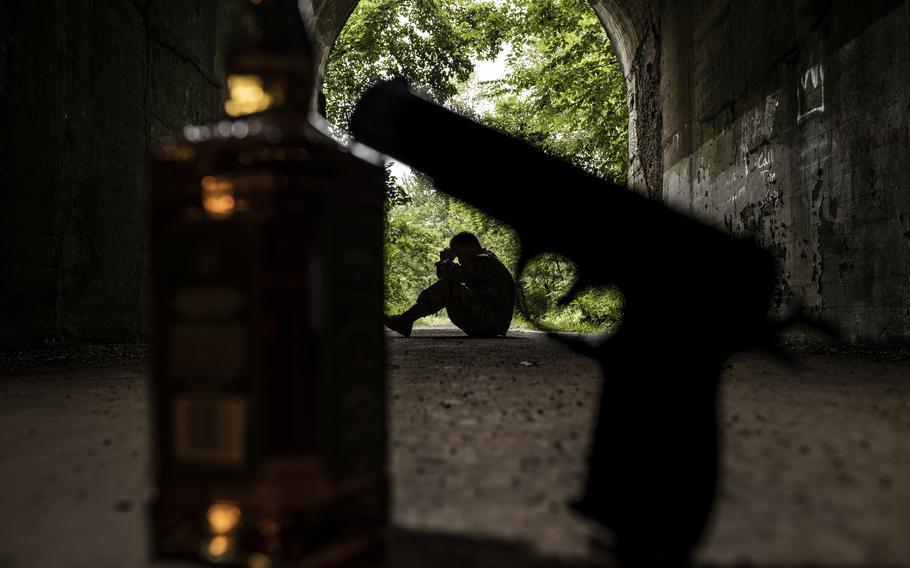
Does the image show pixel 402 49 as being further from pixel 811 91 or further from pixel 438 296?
pixel 811 91

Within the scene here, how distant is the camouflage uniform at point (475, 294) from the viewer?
364 inches

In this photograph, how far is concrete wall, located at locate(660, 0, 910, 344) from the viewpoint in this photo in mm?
5922

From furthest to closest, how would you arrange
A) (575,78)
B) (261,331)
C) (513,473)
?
(575,78) < (513,473) < (261,331)

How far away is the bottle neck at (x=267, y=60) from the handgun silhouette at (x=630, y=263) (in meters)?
0.67

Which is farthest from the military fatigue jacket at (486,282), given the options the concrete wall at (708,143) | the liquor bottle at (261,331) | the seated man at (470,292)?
the liquor bottle at (261,331)

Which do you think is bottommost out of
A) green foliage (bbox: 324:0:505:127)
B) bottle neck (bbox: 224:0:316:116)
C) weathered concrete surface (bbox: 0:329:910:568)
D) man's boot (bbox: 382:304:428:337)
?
weathered concrete surface (bbox: 0:329:910:568)

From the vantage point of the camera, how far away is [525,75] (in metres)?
17.5

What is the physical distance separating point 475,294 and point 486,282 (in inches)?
11.5

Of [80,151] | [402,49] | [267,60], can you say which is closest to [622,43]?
[402,49]

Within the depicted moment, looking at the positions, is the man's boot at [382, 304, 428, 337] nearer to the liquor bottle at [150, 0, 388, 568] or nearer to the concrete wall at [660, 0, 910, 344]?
the concrete wall at [660, 0, 910, 344]

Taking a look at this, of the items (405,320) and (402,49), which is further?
(402,49)

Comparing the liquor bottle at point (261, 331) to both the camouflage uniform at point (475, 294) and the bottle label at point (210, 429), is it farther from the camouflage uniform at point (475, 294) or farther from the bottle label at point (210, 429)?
the camouflage uniform at point (475, 294)


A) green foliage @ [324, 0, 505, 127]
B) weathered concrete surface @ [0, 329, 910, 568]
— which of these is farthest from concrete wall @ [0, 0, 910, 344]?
green foliage @ [324, 0, 505, 127]

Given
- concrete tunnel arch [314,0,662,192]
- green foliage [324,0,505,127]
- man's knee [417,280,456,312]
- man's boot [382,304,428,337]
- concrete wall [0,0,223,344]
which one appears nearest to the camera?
concrete wall [0,0,223,344]
